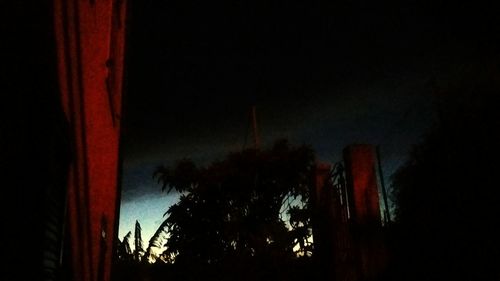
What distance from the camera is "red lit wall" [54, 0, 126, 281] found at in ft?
9.99

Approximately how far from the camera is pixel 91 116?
13.0 feet

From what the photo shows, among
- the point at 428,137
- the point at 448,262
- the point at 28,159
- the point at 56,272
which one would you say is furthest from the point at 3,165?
the point at 428,137

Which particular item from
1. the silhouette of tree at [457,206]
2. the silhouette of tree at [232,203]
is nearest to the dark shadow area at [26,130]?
the silhouette of tree at [457,206]

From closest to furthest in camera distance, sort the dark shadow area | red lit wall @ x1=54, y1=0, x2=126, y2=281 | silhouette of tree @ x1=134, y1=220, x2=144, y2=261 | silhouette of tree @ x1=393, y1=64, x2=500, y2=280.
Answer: the dark shadow area, red lit wall @ x1=54, y1=0, x2=126, y2=281, silhouette of tree @ x1=393, y1=64, x2=500, y2=280, silhouette of tree @ x1=134, y1=220, x2=144, y2=261

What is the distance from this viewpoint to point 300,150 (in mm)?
16172

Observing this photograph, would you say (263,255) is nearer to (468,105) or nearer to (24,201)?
(468,105)

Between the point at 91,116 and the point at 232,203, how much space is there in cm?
1151

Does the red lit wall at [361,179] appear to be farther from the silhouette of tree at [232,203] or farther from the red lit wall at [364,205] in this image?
A: the silhouette of tree at [232,203]

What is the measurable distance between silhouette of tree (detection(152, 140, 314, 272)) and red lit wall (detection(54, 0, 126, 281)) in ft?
26.7

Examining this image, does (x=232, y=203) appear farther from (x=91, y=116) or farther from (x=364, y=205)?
(x=91, y=116)

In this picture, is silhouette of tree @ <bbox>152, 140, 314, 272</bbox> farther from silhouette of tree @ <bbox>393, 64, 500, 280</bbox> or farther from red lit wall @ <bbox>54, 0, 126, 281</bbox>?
red lit wall @ <bbox>54, 0, 126, 281</bbox>

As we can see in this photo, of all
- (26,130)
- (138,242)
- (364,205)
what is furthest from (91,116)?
(138,242)

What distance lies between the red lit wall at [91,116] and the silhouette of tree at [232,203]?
8.15 m

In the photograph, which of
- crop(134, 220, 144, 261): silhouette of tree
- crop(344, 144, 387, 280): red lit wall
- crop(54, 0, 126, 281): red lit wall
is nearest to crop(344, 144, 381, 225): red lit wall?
crop(344, 144, 387, 280): red lit wall
